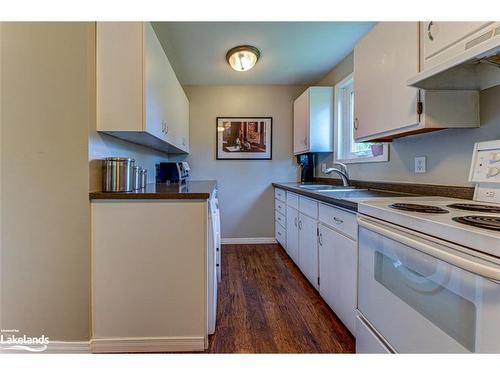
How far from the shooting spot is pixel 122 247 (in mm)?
1476

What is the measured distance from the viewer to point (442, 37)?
1.22 m

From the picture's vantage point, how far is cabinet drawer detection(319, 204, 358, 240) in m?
1.52

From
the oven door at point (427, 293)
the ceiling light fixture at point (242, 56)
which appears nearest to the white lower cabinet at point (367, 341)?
the oven door at point (427, 293)

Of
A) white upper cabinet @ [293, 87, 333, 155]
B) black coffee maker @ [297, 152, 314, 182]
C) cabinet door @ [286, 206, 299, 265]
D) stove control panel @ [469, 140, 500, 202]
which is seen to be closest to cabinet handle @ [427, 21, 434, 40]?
stove control panel @ [469, 140, 500, 202]

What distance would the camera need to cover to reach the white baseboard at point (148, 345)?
1472mm

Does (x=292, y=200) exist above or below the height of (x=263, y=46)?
below

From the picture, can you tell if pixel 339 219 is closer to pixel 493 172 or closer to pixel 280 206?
pixel 493 172

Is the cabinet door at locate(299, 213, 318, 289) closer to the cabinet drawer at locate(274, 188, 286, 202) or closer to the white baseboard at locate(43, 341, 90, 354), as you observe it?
the cabinet drawer at locate(274, 188, 286, 202)

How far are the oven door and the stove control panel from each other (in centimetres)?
57

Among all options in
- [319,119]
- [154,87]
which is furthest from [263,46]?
[154,87]

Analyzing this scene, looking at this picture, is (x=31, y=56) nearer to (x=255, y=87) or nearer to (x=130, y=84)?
(x=130, y=84)

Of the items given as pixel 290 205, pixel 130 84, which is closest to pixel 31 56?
pixel 130 84

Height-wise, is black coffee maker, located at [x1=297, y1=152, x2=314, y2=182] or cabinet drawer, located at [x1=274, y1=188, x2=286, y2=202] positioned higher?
black coffee maker, located at [x1=297, y1=152, x2=314, y2=182]

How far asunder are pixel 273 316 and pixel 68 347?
125 centimetres
